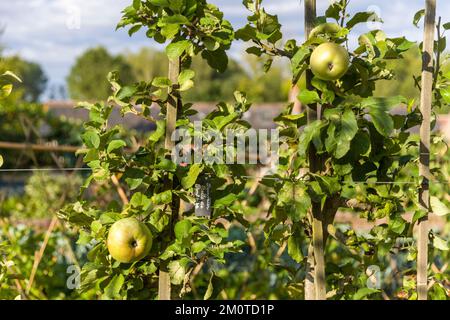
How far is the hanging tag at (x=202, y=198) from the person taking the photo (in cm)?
185

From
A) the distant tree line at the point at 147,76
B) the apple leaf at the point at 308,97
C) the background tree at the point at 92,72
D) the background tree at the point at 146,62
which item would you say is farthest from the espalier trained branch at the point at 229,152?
the background tree at the point at 146,62

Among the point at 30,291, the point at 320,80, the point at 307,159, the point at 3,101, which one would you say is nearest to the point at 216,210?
the point at 307,159

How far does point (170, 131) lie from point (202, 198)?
20cm

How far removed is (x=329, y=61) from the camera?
168 centimetres

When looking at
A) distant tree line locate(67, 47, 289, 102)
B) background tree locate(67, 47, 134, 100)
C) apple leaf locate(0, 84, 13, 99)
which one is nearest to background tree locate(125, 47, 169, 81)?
distant tree line locate(67, 47, 289, 102)

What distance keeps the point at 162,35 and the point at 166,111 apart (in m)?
0.21

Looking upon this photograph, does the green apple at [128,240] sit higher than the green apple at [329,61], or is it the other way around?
the green apple at [329,61]

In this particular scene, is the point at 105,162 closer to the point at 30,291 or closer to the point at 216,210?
the point at 216,210

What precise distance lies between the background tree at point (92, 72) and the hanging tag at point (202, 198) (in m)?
40.8

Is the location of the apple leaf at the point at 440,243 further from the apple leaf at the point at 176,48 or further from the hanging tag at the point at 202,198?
the apple leaf at the point at 176,48

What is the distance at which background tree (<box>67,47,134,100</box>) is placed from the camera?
43156 millimetres

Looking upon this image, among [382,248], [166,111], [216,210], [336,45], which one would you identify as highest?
[336,45]

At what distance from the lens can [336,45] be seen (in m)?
1.71

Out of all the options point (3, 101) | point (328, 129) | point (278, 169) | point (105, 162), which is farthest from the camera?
point (278, 169)
